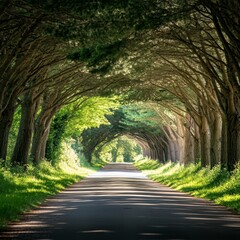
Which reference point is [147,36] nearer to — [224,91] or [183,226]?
[224,91]

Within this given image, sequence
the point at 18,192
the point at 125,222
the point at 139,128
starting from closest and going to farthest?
1. the point at 125,222
2. the point at 18,192
3. the point at 139,128

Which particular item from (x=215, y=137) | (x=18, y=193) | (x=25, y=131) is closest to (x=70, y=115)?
(x=25, y=131)

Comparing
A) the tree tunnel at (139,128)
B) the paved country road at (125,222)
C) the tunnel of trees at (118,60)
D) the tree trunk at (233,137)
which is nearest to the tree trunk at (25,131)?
the tunnel of trees at (118,60)

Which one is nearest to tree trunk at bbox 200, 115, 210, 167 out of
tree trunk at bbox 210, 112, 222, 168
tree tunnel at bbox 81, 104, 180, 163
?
tree trunk at bbox 210, 112, 222, 168

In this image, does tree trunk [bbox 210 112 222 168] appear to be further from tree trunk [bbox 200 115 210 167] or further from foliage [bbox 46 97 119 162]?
foliage [bbox 46 97 119 162]

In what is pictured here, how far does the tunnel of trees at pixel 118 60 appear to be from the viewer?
59.7ft

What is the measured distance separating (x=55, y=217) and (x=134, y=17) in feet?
18.7

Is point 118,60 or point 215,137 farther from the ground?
point 118,60

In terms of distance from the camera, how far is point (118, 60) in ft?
73.4

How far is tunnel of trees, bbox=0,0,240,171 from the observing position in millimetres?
18203

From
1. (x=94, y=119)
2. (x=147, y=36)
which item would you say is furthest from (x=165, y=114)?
(x=147, y=36)

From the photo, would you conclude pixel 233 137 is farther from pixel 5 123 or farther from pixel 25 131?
pixel 25 131

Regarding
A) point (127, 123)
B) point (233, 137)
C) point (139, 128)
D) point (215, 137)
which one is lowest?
point (233, 137)

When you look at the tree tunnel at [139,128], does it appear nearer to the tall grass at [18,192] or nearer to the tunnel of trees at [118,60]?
the tunnel of trees at [118,60]
